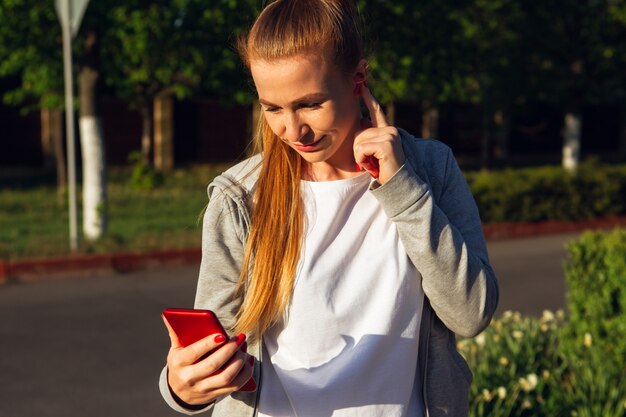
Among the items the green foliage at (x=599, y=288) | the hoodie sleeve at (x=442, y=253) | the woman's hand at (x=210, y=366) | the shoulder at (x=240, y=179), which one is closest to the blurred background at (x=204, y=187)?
the green foliage at (x=599, y=288)

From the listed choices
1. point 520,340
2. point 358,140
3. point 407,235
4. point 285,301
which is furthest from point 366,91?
point 520,340

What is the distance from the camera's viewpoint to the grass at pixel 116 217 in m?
10.6

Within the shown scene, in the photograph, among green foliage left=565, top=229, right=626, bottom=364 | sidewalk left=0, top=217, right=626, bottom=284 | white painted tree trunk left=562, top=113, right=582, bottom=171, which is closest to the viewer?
green foliage left=565, top=229, right=626, bottom=364

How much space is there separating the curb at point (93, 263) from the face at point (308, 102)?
8.31 m

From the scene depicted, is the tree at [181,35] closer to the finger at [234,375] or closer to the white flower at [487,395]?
the white flower at [487,395]

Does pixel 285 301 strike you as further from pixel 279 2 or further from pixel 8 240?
pixel 8 240

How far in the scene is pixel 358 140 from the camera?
1.74m

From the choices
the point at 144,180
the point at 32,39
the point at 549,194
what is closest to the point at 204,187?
the point at 144,180

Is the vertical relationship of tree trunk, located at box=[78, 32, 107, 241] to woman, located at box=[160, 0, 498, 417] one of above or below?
below

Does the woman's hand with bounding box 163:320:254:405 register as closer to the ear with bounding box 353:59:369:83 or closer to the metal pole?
the ear with bounding box 353:59:369:83

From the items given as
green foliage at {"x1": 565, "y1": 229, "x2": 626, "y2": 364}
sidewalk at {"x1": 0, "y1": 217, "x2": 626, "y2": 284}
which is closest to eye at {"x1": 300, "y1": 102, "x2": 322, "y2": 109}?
green foliage at {"x1": 565, "y1": 229, "x2": 626, "y2": 364}

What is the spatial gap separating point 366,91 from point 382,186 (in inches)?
9.4

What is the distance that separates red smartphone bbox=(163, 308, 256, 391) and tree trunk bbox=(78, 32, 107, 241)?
9967mm

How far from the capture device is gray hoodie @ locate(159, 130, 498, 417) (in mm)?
1702
